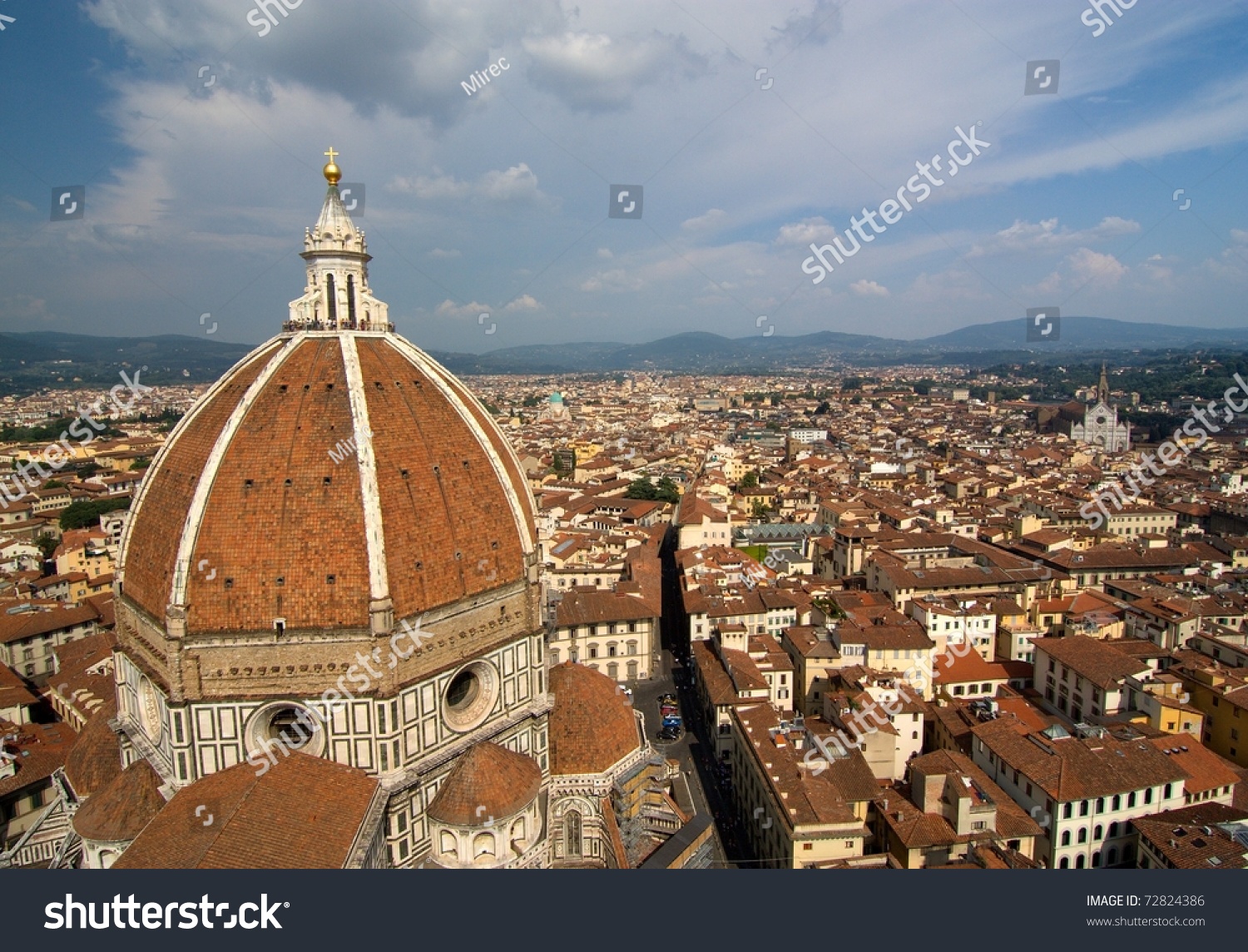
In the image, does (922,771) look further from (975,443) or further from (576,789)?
(975,443)

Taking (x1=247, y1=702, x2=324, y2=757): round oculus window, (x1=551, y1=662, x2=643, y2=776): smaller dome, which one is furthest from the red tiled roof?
(x1=551, y1=662, x2=643, y2=776): smaller dome

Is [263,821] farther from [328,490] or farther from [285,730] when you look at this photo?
[328,490]

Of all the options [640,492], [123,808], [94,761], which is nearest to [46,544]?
[640,492]

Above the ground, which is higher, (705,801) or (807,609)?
(807,609)

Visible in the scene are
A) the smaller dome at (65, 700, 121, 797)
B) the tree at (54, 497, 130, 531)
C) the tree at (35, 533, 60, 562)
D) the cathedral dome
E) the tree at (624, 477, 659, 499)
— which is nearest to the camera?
the cathedral dome

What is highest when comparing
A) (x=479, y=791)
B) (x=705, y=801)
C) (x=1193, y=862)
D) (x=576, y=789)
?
(x=479, y=791)

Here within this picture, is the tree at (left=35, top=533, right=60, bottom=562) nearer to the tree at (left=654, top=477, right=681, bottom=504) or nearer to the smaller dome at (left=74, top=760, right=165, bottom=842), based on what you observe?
the tree at (left=654, top=477, right=681, bottom=504)

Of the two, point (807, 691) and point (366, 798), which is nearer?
point (366, 798)

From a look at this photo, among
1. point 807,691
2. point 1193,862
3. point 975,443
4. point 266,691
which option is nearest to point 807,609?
point 807,691
